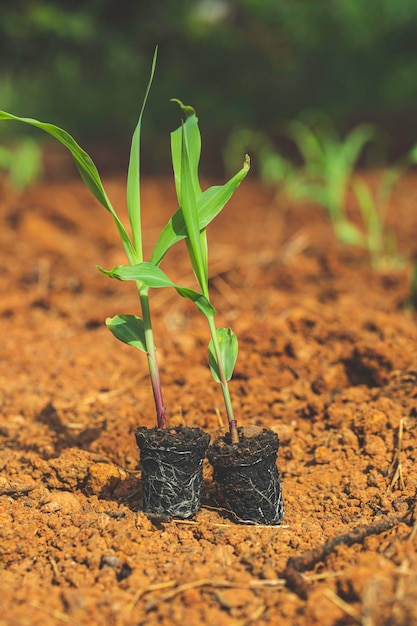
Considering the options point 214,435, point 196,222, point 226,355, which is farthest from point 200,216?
point 214,435

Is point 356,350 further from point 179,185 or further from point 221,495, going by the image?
point 179,185

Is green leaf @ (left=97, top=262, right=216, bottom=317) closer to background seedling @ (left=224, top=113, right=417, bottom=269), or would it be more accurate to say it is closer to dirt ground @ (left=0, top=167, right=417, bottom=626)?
dirt ground @ (left=0, top=167, right=417, bottom=626)

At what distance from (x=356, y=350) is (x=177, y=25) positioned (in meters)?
8.00

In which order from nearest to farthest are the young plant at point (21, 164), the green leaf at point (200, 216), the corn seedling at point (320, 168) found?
1. the green leaf at point (200, 216)
2. the corn seedling at point (320, 168)
3. the young plant at point (21, 164)

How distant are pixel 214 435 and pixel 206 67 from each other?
779 centimetres

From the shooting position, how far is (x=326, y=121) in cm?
718

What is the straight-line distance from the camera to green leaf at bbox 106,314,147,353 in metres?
1.60

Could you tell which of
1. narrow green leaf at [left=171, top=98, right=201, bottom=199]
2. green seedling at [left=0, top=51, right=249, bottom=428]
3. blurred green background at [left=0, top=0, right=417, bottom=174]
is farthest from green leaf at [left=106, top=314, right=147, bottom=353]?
blurred green background at [left=0, top=0, right=417, bottom=174]

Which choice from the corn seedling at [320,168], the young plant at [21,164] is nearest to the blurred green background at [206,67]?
the corn seedling at [320,168]

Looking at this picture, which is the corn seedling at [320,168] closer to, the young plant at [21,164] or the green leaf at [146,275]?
the young plant at [21,164]

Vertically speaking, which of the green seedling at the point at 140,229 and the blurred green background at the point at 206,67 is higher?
the blurred green background at the point at 206,67

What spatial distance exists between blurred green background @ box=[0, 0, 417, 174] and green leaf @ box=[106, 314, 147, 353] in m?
5.29

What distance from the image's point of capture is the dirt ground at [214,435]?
1322 mm

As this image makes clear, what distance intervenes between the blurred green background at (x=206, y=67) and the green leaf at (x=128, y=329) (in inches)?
208
